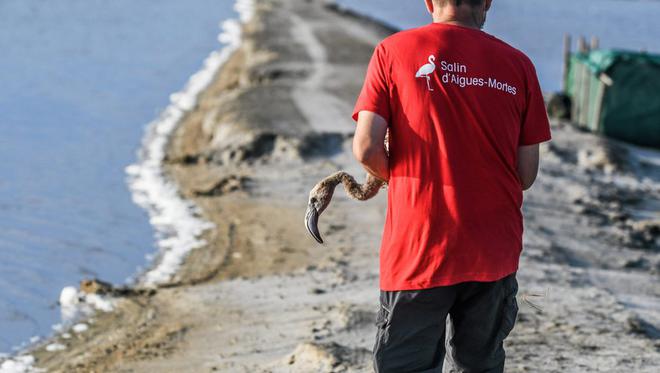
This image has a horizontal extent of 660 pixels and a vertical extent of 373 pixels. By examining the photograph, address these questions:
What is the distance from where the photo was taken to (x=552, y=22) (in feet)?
130

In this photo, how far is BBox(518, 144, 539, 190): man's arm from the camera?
12.3 feet

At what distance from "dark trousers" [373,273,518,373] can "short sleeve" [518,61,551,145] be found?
486 millimetres

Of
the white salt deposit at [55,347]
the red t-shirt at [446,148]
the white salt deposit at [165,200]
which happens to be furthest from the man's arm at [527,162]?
the white salt deposit at [165,200]

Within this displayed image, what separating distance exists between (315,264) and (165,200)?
4.02 meters

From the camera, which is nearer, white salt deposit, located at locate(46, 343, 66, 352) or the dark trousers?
the dark trousers

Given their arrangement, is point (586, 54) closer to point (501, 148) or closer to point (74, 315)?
point (74, 315)

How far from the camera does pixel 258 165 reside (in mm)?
13258

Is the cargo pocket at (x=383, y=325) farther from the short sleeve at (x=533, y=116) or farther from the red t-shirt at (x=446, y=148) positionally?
the short sleeve at (x=533, y=116)

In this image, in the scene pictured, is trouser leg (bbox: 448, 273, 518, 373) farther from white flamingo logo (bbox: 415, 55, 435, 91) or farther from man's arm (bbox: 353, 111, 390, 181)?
white flamingo logo (bbox: 415, 55, 435, 91)

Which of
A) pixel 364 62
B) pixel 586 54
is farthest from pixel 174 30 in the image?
pixel 586 54

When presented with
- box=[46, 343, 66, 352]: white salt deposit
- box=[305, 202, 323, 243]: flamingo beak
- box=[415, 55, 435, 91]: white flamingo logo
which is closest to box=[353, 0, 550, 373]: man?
box=[415, 55, 435, 91]: white flamingo logo

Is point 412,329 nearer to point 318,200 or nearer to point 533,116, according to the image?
point 318,200

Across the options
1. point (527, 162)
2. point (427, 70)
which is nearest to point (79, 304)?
point (527, 162)

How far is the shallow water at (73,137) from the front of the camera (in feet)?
32.1
